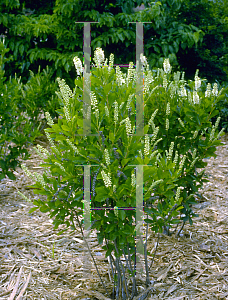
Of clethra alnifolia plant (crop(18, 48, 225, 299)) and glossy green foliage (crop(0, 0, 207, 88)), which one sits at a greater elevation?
glossy green foliage (crop(0, 0, 207, 88))

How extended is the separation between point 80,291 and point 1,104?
89.6 inches

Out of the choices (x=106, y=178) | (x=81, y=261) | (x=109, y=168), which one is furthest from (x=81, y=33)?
(x=106, y=178)

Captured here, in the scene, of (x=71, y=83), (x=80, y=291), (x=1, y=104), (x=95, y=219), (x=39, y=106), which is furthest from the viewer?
(x=71, y=83)

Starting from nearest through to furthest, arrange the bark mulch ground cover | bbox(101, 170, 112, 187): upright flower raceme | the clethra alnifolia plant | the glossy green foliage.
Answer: bbox(101, 170, 112, 187): upright flower raceme < the clethra alnifolia plant < the bark mulch ground cover < the glossy green foliage

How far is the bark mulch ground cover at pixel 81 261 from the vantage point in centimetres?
210

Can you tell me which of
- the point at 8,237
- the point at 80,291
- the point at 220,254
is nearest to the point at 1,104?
the point at 8,237

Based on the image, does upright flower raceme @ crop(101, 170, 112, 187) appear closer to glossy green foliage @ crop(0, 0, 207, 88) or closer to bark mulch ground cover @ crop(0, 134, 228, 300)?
bark mulch ground cover @ crop(0, 134, 228, 300)

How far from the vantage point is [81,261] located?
8.09 feet

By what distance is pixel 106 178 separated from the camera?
4.65 ft

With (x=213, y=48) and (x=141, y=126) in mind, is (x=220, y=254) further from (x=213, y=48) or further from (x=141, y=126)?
(x=213, y=48)

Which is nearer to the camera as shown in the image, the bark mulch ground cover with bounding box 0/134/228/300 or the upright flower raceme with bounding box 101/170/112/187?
the upright flower raceme with bounding box 101/170/112/187

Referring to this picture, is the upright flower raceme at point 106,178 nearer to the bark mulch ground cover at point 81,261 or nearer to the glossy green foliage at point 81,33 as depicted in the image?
the bark mulch ground cover at point 81,261

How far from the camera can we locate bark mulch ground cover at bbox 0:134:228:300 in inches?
82.6

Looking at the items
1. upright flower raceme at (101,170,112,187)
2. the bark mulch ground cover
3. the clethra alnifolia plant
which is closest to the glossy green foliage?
the bark mulch ground cover
